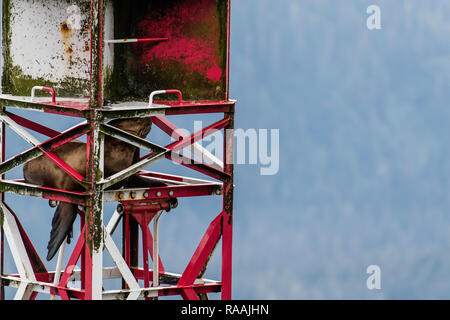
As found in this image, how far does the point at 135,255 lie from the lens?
2458 centimetres

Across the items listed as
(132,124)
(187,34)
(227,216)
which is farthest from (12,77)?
(227,216)

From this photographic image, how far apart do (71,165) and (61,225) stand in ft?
3.08

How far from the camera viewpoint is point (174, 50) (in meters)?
22.8

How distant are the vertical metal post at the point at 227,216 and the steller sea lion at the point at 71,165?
1.05 meters

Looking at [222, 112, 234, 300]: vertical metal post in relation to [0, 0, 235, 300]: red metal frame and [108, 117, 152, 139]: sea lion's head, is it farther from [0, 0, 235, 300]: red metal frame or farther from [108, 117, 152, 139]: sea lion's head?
[108, 117, 152, 139]: sea lion's head

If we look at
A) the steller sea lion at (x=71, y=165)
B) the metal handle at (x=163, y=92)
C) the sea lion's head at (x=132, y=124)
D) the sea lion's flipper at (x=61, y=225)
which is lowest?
the sea lion's flipper at (x=61, y=225)

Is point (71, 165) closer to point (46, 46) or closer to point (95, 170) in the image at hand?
point (95, 170)

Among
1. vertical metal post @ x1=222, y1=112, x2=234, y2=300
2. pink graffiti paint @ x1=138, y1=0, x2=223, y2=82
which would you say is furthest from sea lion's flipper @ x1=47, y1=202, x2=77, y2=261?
pink graffiti paint @ x1=138, y1=0, x2=223, y2=82

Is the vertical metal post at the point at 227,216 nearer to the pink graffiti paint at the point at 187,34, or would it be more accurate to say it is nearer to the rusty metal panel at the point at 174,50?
the rusty metal panel at the point at 174,50

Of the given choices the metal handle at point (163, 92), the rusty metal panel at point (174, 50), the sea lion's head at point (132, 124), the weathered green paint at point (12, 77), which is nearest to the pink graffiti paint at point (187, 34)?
the rusty metal panel at point (174, 50)

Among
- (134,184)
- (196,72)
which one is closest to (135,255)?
(134,184)

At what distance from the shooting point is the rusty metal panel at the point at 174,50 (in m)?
22.6

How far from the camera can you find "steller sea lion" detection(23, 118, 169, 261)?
2262cm

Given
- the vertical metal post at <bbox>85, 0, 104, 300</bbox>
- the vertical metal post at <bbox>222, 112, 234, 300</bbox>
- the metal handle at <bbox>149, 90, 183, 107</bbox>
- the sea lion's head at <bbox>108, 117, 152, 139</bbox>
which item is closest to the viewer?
the vertical metal post at <bbox>85, 0, 104, 300</bbox>
